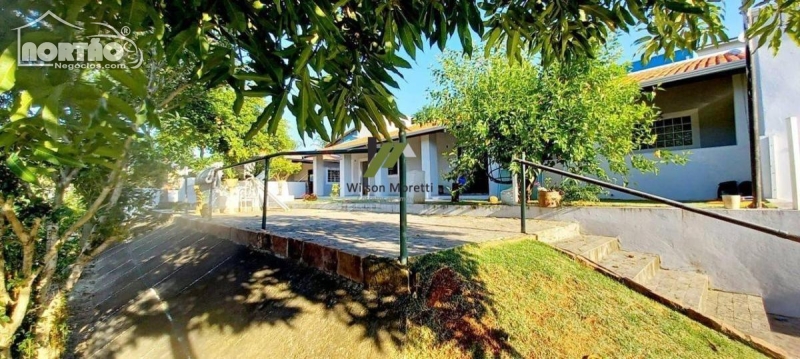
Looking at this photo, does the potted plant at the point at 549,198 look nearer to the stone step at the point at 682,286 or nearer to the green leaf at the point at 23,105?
the stone step at the point at 682,286

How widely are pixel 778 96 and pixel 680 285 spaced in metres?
4.81

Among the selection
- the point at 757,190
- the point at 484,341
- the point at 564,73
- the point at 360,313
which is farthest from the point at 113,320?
the point at 757,190

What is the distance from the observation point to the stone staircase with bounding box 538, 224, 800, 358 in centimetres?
298

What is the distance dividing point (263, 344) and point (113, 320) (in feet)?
6.89

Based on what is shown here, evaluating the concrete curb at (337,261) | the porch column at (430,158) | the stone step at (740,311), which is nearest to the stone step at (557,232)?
the stone step at (740,311)

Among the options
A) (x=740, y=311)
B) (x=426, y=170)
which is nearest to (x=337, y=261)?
(x=740, y=311)

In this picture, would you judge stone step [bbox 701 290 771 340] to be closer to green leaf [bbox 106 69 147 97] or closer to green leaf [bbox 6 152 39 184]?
green leaf [bbox 106 69 147 97]

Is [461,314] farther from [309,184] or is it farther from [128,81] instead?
[309,184]

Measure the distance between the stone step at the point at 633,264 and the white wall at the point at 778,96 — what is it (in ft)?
10.1

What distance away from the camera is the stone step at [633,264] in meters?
3.37

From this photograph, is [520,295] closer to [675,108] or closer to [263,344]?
[263,344]

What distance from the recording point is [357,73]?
165 cm

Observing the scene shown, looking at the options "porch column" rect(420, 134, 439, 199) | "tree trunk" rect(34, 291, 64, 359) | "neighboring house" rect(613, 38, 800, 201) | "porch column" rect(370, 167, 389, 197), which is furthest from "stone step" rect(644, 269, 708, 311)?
"porch column" rect(370, 167, 389, 197)

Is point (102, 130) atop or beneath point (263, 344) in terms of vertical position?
atop
